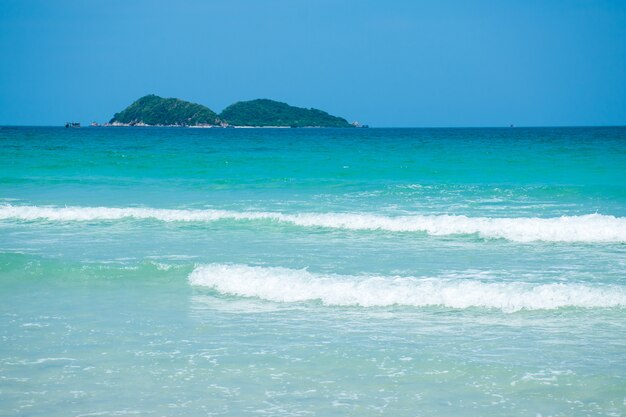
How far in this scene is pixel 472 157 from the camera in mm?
39844

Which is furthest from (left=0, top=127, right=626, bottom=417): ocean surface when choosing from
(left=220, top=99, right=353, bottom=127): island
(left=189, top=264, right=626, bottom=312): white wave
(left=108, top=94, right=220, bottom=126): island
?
(left=220, top=99, right=353, bottom=127): island

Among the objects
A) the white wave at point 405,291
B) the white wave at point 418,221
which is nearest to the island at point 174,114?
the white wave at point 418,221

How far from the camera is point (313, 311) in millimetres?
8656

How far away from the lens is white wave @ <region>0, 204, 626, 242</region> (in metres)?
14.1

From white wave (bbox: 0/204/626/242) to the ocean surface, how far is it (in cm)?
6

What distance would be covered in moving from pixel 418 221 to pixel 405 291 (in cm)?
646

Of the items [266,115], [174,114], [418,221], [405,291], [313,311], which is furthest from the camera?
[266,115]

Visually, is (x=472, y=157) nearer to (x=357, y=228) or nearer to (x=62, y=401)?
(x=357, y=228)

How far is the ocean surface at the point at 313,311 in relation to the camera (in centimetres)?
595

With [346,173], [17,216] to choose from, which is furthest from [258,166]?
[17,216]

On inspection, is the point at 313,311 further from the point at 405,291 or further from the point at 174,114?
the point at 174,114

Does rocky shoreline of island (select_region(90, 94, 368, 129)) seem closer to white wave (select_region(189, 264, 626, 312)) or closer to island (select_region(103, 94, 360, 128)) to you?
island (select_region(103, 94, 360, 128))

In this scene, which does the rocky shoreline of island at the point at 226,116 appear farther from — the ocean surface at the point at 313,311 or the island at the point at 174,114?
the ocean surface at the point at 313,311

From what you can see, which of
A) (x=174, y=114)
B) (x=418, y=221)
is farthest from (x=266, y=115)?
(x=418, y=221)
